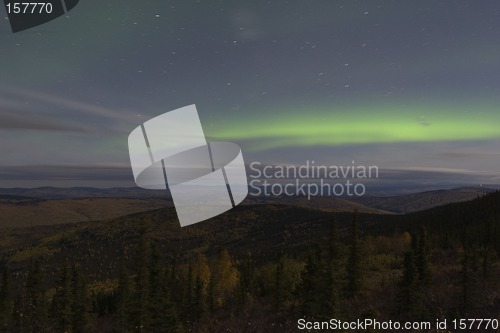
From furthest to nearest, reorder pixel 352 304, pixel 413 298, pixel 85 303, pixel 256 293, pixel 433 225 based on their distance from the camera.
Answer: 1. pixel 433 225
2. pixel 256 293
3. pixel 85 303
4. pixel 352 304
5. pixel 413 298

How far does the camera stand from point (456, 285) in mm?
30281

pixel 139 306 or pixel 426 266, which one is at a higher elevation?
pixel 426 266

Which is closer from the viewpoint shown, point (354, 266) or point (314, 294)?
point (314, 294)

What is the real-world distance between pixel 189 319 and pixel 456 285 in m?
32.4

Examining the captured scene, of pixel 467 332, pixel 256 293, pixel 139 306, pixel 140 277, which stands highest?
pixel 467 332

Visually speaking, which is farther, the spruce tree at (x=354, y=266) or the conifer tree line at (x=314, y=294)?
the spruce tree at (x=354, y=266)

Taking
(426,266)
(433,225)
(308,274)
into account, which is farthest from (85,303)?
(433,225)

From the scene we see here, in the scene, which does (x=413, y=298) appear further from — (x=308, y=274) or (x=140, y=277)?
(x=140, y=277)

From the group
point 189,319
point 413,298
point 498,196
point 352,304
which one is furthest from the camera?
point 498,196

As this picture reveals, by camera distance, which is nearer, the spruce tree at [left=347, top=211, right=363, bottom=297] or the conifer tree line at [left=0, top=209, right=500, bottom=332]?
the conifer tree line at [left=0, top=209, right=500, bottom=332]

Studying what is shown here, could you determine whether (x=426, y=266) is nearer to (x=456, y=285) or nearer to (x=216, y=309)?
(x=456, y=285)

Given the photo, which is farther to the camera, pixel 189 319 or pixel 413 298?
pixel 189 319

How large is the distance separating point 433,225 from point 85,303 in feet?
454

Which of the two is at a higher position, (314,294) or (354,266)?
(314,294)
